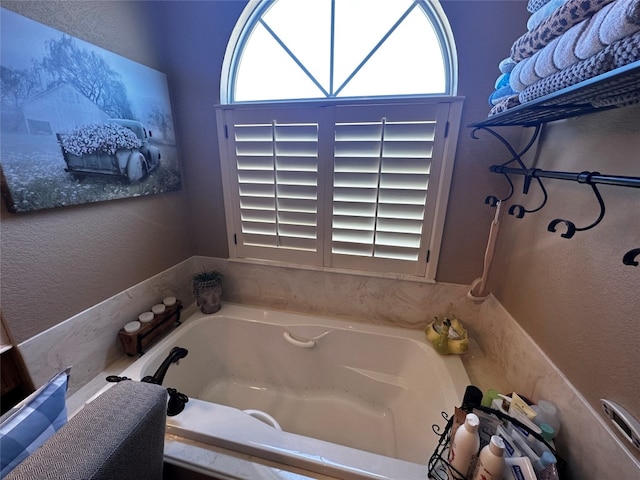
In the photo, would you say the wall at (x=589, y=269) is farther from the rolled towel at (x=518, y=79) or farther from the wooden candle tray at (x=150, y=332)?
the wooden candle tray at (x=150, y=332)

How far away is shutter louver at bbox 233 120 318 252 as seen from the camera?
1.32m

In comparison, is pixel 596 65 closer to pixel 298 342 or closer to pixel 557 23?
pixel 557 23

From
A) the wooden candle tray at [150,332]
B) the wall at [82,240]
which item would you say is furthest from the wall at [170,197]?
the wooden candle tray at [150,332]

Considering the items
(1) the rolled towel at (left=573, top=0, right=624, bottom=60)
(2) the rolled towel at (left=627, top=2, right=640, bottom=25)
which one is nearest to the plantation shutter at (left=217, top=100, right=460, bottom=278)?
(1) the rolled towel at (left=573, top=0, right=624, bottom=60)

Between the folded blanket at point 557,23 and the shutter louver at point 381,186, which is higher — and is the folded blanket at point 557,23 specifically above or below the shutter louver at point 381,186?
above

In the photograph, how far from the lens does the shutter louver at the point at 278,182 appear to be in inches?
52.1

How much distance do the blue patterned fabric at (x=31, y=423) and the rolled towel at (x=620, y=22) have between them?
4.38 ft

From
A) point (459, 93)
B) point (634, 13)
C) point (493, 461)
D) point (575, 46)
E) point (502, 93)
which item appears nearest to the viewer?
point (634, 13)

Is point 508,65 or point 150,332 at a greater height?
point 508,65

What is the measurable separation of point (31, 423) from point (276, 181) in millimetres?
1172

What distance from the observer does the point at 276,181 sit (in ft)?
4.58

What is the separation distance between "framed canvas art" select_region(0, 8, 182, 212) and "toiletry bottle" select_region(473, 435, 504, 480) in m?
1.49

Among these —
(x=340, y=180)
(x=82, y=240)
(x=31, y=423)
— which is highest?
(x=340, y=180)

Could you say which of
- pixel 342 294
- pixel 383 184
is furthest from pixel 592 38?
pixel 342 294
